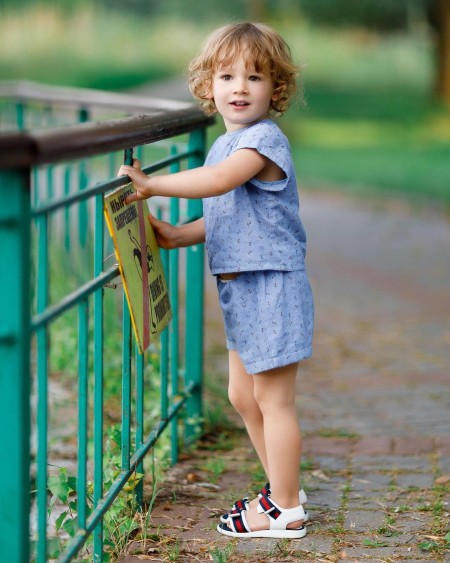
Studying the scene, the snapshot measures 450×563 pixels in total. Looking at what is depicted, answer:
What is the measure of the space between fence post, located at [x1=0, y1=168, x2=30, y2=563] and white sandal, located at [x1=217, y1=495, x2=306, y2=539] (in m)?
1.21

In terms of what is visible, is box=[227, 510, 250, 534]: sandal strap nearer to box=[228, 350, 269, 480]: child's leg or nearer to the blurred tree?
box=[228, 350, 269, 480]: child's leg

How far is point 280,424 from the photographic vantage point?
3.76m

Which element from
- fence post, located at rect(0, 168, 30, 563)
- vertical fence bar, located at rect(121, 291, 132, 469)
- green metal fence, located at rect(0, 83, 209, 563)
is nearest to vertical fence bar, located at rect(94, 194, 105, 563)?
green metal fence, located at rect(0, 83, 209, 563)

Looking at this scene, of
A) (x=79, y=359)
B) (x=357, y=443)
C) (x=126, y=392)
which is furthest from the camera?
(x=357, y=443)

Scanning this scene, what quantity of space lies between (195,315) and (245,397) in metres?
1.09

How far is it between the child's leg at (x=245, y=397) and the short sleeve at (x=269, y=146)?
61cm

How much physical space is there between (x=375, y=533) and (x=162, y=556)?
73 centimetres

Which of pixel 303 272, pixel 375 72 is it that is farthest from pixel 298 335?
pixel 375 72

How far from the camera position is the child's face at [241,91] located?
11.8ft

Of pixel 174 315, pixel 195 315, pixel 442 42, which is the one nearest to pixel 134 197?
pixel 174 315

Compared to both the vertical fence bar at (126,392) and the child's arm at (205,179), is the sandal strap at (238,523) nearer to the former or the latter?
the vertical fence bar at (126,392)

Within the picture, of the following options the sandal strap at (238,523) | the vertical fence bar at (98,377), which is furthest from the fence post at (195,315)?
the vertical fence bar at (98,377)

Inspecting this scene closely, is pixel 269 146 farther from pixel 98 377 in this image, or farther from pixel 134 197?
pixel 98 377

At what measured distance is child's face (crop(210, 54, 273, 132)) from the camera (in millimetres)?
3604
